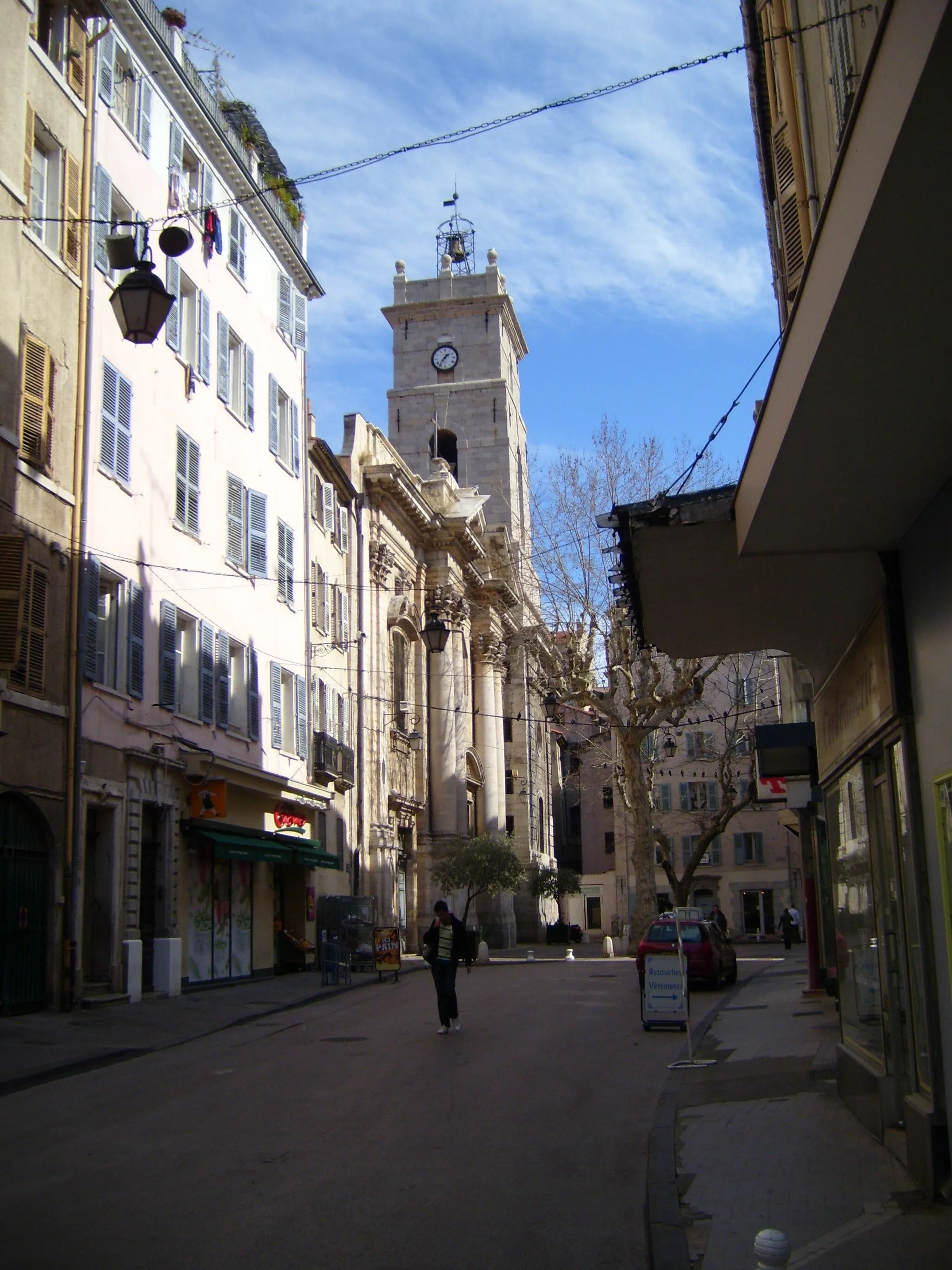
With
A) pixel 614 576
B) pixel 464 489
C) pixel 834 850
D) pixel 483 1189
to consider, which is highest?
pixel 464 489

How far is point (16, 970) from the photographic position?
17797 mm

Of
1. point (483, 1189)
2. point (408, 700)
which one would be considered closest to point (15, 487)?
point (483, 1189)

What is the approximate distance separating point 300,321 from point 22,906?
19.5m

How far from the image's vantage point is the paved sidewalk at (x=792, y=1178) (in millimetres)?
6098

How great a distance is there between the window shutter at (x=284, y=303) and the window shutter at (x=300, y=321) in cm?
46

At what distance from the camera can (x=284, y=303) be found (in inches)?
1277

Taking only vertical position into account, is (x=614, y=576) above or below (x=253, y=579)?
below

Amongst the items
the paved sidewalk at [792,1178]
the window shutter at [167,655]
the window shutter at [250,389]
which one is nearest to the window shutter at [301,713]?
the window shutter at [250,389]

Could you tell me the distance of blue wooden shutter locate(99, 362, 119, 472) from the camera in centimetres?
2105

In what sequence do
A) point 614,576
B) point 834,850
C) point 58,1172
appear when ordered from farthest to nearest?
point 834,850 → point 614,576 → point 58,1172

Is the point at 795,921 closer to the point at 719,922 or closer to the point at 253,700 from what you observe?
the point at 719,922

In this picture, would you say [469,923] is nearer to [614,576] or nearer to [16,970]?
[16,970]

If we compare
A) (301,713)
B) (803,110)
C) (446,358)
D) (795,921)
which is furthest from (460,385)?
(803,110)

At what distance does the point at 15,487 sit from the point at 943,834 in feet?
47.7
